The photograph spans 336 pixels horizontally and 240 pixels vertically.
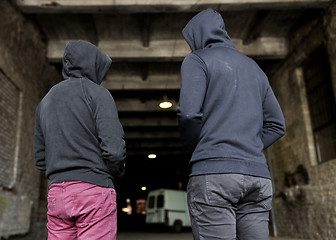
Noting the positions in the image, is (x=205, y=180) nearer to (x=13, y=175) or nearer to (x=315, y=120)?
(x=13, y=175)

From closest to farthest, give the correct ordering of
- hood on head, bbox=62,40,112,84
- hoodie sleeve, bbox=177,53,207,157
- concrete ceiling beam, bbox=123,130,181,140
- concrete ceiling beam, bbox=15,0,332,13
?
hoodie sleeve, bbox=177,53,207,157 → hood on head, bbox=62,40,112,84 → concrete ceiling beam, bbox=15,0,332,13 → concrete ceiling beam, bbox=123,130,181,140

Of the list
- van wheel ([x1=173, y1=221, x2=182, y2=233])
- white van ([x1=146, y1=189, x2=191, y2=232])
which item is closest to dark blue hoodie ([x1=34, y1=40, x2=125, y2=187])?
white van ([x1=146, y1=189, x2=191, y2=232])

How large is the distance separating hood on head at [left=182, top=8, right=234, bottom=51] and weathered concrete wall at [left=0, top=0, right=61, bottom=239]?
4.89m

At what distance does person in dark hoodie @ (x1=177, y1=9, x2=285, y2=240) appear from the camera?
1591mm

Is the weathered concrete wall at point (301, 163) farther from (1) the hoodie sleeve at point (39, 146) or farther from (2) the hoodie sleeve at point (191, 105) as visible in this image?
(1) the hoodie sleeve at point (39, 146)

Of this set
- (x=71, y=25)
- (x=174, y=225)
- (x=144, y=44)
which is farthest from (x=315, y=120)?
(x=174, y=225)

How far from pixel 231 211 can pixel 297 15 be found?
7137 millimetres

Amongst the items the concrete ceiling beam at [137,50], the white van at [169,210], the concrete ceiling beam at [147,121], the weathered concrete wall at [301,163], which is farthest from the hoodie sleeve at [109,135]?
the white van at [169,210]

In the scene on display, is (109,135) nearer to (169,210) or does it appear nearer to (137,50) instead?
(137,50)

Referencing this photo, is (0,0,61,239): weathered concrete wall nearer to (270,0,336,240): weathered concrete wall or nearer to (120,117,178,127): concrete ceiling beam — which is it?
(270,0,336,240): weathered concrete wall

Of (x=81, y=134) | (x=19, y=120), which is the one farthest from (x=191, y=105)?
(x=19, y=120)

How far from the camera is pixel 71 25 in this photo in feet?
25.6

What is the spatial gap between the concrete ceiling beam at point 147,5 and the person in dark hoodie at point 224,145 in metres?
4.76

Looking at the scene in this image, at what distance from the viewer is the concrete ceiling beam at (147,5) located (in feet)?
20.8
